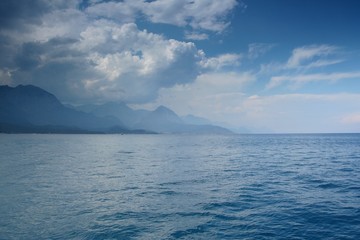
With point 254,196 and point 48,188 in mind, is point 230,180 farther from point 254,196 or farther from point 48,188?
point 48,188

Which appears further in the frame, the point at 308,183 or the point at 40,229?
the point at 308,183

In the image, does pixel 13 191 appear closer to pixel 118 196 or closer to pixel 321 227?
pixel 118 196

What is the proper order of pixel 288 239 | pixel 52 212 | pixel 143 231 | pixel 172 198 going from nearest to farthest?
pixel 288 239 < pixel 143 231 < pixel 52 212 < pixel 172 198

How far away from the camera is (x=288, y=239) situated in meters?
19.6

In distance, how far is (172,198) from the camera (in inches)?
1265

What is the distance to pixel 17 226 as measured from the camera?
22.6m

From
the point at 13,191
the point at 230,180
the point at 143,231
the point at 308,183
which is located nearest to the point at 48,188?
the point at 13,191

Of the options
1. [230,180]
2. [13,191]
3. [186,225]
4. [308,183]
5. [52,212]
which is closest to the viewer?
[186,225]

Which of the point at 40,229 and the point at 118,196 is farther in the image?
the point at 118,196

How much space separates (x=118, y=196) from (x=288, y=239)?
21.3 metres

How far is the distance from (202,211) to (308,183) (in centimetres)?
2318

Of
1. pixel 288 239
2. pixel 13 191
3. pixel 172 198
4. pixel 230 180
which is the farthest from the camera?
pixel 230 180

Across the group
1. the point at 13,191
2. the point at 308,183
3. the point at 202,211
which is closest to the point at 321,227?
the point at 202,211

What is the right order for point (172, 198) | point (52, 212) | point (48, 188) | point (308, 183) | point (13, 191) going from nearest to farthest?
point (52, 212) < point (172, 198) < point (13, 191) < point (48, 188) < point (308, 183)
